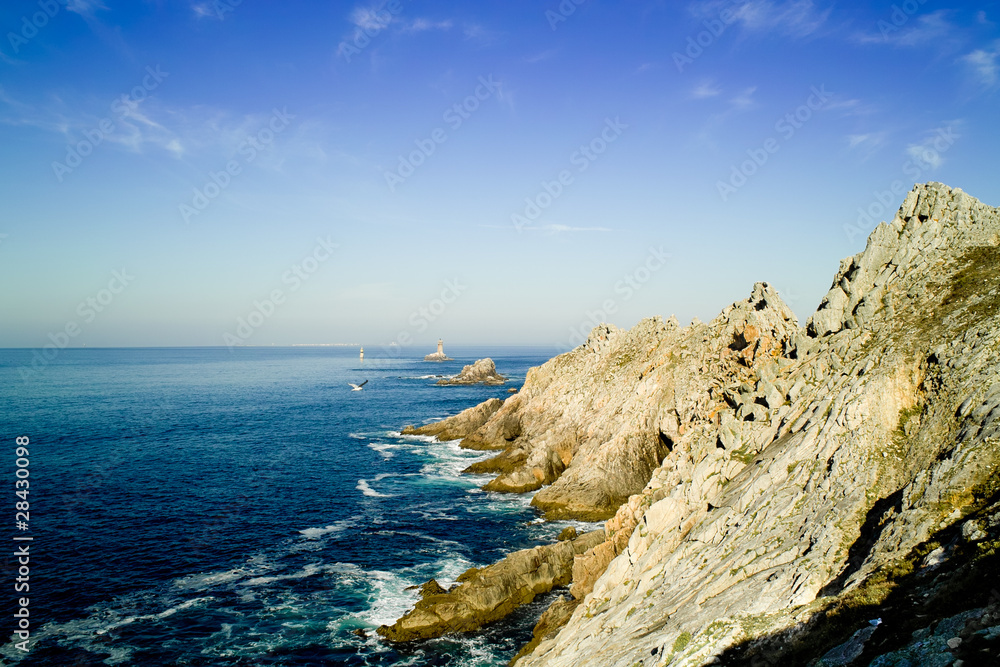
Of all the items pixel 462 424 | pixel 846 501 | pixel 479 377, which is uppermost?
pixel 846 501

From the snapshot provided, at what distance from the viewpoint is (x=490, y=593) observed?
3206 centimetres

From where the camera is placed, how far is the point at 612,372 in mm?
66750

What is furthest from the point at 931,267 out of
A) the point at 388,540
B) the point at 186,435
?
the point at 186,435

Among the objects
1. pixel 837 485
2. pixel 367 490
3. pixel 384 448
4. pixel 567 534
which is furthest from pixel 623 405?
pixel 837 485

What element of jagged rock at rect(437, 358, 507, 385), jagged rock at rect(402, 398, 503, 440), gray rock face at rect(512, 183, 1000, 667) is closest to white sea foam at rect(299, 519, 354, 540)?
gray rock face at rect(512, 183, 1000, 667)

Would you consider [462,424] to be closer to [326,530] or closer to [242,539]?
[326,530]

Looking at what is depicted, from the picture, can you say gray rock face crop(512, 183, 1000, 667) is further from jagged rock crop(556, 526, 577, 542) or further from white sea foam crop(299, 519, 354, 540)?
white sea foam crop(299, 519, 354, 540)

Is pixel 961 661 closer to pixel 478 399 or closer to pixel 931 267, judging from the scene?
pixel 931 267

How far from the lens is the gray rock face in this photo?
53.2 feet

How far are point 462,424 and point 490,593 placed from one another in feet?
174

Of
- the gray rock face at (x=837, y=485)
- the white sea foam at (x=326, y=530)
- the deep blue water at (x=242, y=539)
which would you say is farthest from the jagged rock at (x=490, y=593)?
the white sea foam at (x=326, y=530)

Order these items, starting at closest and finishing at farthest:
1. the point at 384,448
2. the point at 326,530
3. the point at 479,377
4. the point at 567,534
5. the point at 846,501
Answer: the point at 846,501 < the point at 567,534 < the point at 326,530 < the point at 384,448 < the point at 479,377

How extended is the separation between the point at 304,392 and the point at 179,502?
9783 centimetres

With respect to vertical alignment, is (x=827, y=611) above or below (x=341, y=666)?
above
